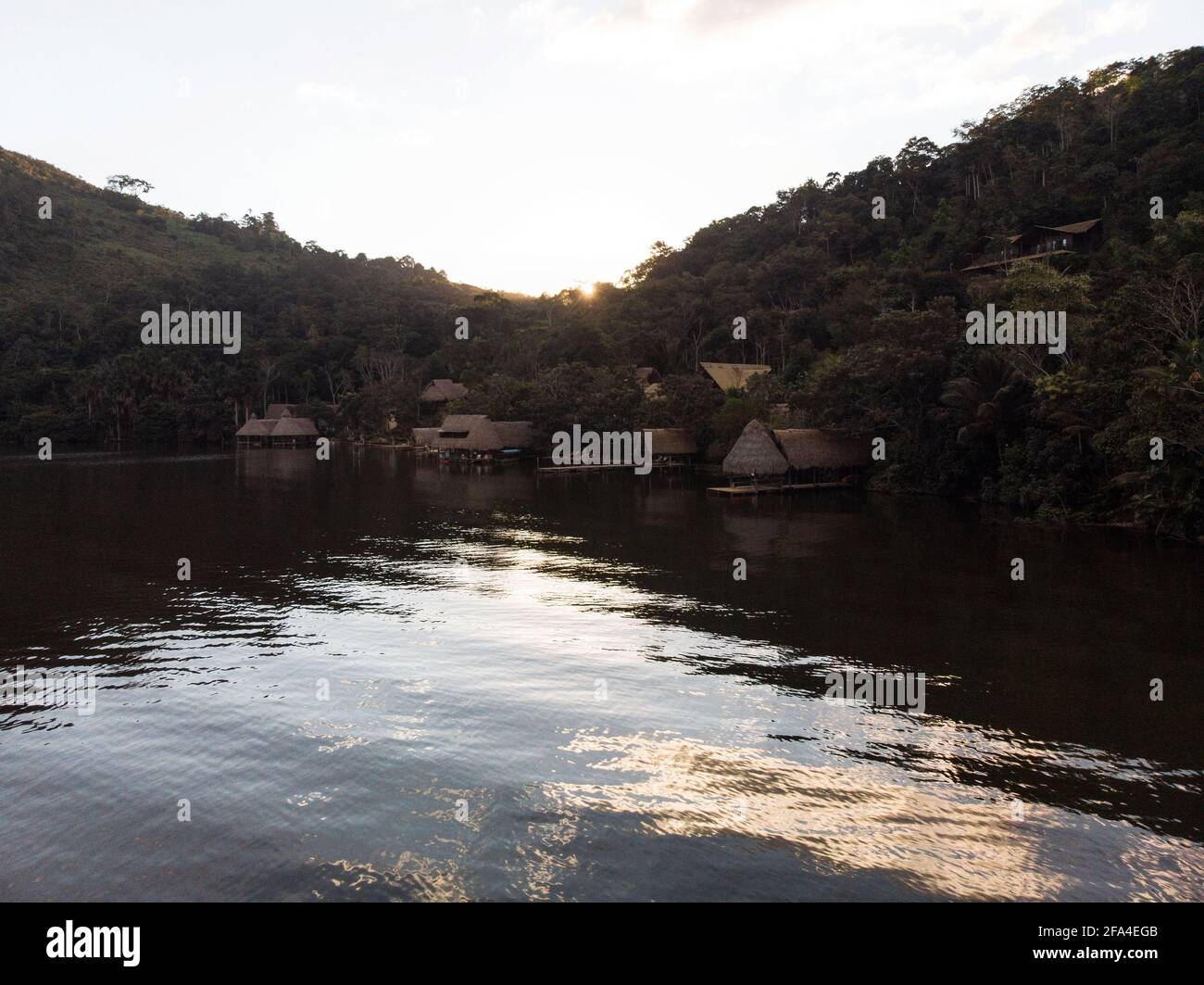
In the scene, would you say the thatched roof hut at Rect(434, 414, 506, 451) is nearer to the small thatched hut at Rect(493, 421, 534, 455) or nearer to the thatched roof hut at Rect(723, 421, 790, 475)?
the small thatched hut at Rect(493, 421, 534, 455)

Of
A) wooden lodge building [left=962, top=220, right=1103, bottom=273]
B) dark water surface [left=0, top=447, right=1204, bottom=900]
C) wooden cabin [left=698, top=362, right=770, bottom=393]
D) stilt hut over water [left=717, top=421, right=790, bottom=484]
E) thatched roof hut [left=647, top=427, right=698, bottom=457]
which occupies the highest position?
wooden lodge building [left=962, top=220, right=1103, bottom=273]

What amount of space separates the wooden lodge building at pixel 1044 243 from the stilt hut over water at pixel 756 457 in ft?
63.3

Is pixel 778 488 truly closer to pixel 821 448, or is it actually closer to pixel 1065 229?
pixel 821 448

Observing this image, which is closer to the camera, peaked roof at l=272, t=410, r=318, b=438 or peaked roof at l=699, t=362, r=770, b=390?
peaked roof at l=699, t=362, r=770, b=390

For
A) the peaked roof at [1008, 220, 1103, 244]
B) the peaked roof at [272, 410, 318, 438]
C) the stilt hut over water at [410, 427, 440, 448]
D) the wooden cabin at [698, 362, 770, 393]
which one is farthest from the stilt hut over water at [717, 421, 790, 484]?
the peaked roof at [272, 410, 318, 438]

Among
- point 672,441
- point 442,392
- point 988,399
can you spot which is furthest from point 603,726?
point 442,392

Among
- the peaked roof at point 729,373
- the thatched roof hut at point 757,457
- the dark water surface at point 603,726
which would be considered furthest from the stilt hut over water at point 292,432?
the dark water surface at point 603,726

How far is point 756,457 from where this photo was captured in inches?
1291

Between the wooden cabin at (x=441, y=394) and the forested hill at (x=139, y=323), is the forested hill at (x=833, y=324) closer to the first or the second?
the forested hill at (x=139, y=323)

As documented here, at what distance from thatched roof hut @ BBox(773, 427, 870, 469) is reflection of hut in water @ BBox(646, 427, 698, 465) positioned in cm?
933

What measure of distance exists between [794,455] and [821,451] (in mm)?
1395

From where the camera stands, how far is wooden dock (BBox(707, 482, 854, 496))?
33094 millimetres

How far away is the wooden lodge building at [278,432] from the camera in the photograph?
69.6 m
